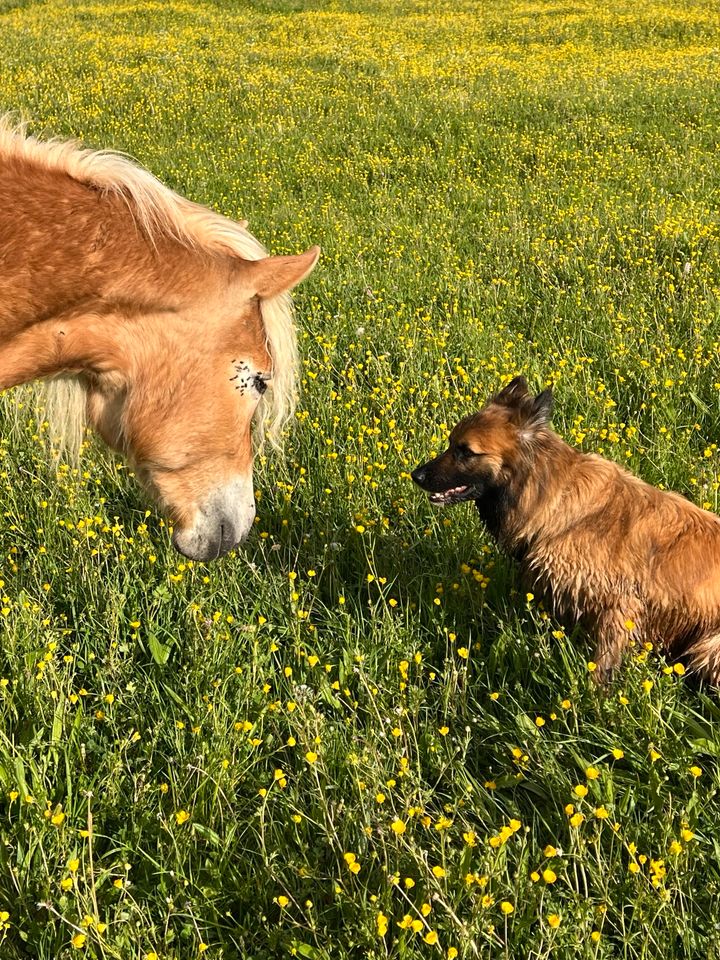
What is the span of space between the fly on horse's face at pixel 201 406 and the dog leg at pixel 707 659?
5.82 feet

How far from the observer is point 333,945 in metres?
2.23

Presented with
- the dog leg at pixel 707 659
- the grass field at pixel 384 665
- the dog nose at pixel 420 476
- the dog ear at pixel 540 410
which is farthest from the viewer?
the dog nose at pixel 420 476

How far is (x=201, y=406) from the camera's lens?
280 cm

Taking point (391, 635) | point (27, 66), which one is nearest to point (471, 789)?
point (391, 635)

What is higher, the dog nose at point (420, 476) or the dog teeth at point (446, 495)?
the dog nose at point (420, 476)

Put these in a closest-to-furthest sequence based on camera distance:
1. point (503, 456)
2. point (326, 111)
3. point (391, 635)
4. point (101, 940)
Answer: point (101, 940) < point (391, 635) < point (503, 456) < point (326, 111)

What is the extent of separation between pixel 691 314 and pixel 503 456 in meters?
2.91

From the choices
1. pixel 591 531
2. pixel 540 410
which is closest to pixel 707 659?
pixel 591 531

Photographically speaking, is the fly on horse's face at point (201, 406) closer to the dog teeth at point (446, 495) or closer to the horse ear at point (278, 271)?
the horse ear at point (278, 271)

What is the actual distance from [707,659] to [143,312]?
238cm

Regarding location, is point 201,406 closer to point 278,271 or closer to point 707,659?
point 278,271

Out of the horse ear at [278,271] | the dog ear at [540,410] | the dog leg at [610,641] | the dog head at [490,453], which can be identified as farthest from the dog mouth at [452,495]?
the horse ear at [278,271]

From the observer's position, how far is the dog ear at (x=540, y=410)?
3.32 meters

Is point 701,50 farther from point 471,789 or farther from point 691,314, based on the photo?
point 471,789
